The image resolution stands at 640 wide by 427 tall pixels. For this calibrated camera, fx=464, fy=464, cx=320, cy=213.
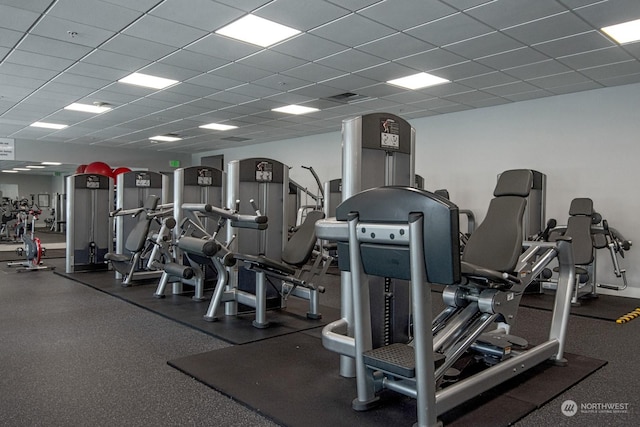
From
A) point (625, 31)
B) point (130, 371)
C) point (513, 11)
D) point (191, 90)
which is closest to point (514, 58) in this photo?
point (625, 31)

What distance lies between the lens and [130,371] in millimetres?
2914

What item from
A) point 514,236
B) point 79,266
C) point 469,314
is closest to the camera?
point 469,314

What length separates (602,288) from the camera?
5.99 m

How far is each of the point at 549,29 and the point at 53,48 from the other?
4.87 meters

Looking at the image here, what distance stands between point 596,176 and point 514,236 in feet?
12.9

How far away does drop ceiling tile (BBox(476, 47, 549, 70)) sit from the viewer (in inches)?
189

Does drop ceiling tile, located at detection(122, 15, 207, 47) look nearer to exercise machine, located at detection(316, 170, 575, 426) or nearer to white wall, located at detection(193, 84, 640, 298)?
exercise machine, located at detection(316, 170, 575, 426)

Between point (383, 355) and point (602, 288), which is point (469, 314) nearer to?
point (383, 355)

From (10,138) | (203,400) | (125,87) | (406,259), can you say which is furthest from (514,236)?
(10,138)

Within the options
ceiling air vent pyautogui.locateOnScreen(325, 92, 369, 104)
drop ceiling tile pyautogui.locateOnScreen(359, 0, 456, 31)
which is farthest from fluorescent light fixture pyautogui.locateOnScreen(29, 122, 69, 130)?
drop ceiling tile pyautogui.locateOnScreen(359, 0, 456, 31)

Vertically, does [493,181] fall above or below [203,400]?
above

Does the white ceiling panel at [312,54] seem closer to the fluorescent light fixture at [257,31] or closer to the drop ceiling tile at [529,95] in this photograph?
the drop ceiling tile at [529,95]

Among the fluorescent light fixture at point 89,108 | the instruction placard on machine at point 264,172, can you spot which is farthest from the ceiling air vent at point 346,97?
the fluorescent light fixture at point 89,108

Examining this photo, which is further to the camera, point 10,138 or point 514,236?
point 10,138
